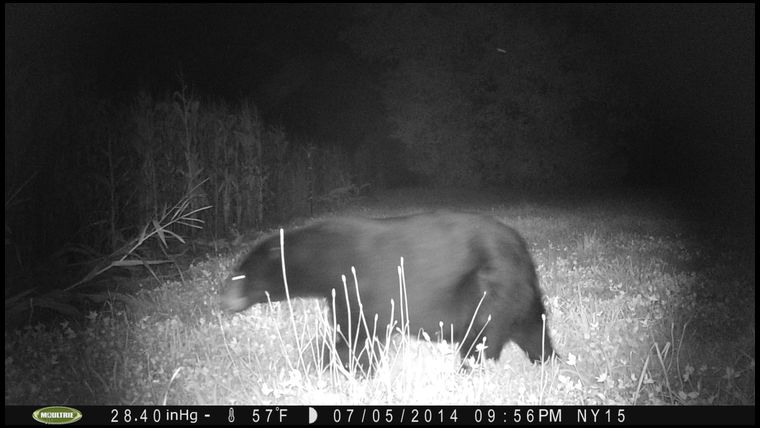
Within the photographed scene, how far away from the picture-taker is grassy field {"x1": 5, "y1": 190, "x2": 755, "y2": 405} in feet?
7.45

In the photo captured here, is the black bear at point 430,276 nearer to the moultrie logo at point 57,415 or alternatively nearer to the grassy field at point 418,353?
the grassy field at point 418,353

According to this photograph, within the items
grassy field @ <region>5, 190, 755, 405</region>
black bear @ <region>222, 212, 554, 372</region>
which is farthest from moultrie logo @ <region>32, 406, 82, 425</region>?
black bear @ <region>222, 212, 554, 372</region>

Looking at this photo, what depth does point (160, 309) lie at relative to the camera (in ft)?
12.5

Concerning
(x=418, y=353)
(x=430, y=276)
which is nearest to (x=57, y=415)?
(x=418, y=353)

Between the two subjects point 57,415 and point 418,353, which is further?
point 418,353

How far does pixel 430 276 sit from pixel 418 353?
40 cm

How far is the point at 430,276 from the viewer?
2.66 meters

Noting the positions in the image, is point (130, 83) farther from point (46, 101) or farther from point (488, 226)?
point (488, 226)

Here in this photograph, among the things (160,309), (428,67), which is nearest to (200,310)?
(160,309)

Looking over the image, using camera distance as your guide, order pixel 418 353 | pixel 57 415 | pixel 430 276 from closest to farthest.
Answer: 1. pixel 57 415
2. pixel 418 353
3. pixel 430 276

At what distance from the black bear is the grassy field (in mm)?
155

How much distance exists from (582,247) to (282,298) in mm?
3955

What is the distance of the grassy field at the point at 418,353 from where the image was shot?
2.27 metres

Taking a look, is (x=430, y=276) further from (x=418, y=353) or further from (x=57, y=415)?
(x=57, y=415)
